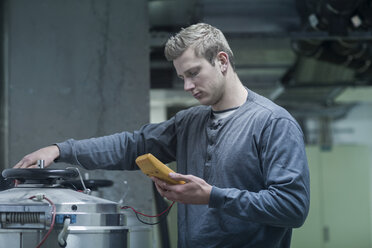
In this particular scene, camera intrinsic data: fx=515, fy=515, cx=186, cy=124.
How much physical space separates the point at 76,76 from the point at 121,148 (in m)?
0.81

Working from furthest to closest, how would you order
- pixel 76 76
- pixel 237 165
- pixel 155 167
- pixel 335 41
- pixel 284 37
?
pixel 335 41, pixel 284 37, pixel 76 76, pixel 237 165, pixel 155 167

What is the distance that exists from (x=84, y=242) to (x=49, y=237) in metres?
0.08

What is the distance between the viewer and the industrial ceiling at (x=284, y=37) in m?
2.67

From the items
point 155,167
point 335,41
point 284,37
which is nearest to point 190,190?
point 155,167

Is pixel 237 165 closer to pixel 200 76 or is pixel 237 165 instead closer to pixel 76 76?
pixel 200 76

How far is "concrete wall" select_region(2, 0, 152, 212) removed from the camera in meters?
2.15

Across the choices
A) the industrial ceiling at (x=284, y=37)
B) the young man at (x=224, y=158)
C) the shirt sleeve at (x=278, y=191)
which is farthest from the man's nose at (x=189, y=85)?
the industrial ceiling at (x=284, y=37)

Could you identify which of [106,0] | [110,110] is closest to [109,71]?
[110,110]

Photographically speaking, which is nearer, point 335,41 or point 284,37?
point 284,37

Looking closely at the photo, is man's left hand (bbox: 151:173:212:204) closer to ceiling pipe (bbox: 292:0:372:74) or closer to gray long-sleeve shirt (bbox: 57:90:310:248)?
gray long-sleeve shirt (bbox: 57:90:310:248)

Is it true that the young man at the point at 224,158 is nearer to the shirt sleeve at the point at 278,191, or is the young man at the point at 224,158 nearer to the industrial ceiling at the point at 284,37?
the shirt sleeve at the point at 278,191

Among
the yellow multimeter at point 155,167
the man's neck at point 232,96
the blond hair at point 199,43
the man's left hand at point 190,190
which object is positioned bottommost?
the man's left hand at point 190,190

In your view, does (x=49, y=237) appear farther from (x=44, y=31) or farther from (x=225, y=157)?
(x=44, y=31)

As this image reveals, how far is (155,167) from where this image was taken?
1.10 meters
